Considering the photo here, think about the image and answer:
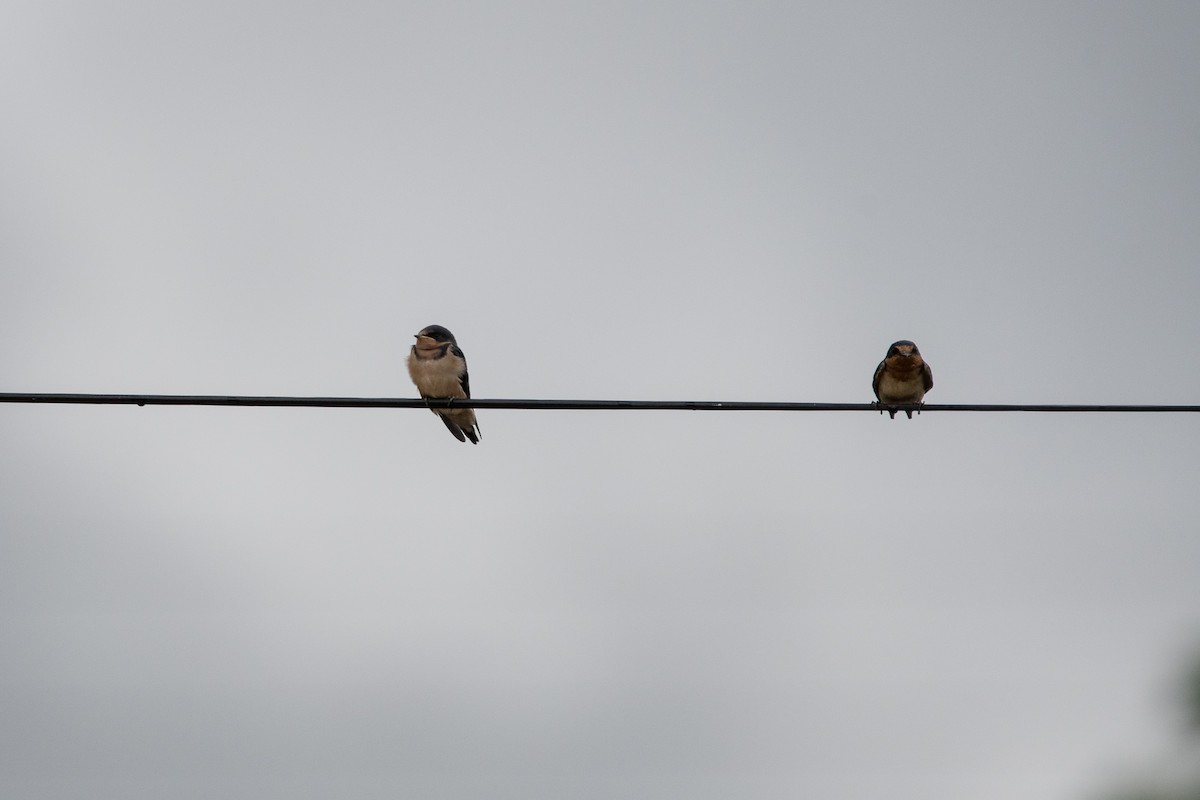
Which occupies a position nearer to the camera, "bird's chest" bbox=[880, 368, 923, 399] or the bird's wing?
the bird's wing

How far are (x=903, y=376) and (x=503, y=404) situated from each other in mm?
6590

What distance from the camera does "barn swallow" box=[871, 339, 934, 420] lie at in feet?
36.2

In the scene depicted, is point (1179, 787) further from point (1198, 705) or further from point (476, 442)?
point (476, 442)

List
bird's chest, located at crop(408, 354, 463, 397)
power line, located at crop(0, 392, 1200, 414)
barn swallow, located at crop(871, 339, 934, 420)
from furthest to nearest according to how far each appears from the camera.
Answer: barn swallow, located at crop(871, 339, 934, 420) → bird's chest, located at crop(408, 354, 463, 397) → power line, located at crop(0, 392, 1200, 414)

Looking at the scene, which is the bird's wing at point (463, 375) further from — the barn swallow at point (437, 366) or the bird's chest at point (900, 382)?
the bird's chest at point (900, 382)

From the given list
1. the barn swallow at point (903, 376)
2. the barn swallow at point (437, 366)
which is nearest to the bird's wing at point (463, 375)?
the barn swallow at point (437, 366)

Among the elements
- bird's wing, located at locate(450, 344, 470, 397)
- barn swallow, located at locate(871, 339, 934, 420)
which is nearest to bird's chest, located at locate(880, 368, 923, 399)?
barn swallow, located at locate(871, 339, 934, 420)

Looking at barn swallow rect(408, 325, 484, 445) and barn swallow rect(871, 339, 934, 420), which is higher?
barn swallow rect(871, 339, 934, 420)

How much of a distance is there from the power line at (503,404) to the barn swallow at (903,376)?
481 centimetres

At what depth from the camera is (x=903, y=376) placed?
36.7 feet

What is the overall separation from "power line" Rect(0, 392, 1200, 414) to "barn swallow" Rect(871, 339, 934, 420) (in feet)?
15.8

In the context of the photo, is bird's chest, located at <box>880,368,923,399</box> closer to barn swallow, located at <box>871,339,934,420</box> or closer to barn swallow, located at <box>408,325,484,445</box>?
barn swallow, located at <box>871,339,934,420</box>

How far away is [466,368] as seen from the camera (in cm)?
1005

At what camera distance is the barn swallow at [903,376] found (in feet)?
36.2
